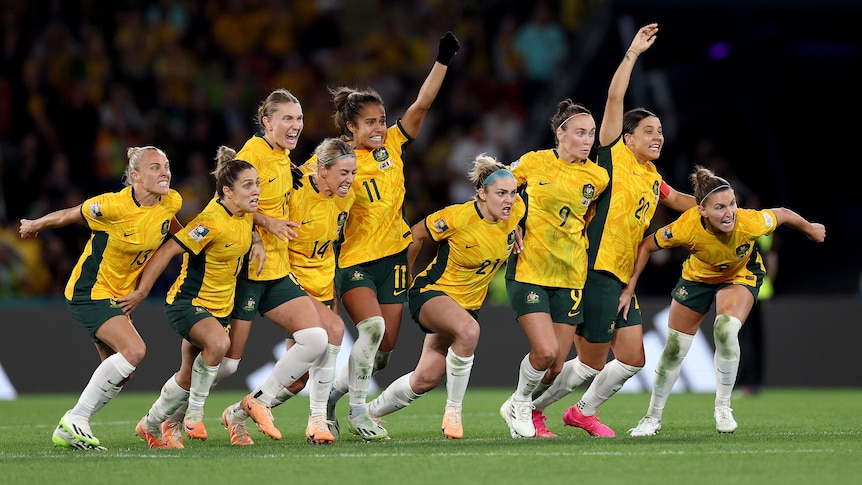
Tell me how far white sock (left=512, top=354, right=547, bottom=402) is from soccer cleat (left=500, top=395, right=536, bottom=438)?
0.04m

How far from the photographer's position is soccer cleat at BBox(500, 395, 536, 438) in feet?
28.7

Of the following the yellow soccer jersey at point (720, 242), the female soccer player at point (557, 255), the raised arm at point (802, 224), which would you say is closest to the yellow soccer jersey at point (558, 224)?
the female soccer player at point (557, 255)

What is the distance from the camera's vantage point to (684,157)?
54.6ft

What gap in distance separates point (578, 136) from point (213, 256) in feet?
8.34

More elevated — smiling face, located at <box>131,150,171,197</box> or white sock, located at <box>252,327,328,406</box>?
smiling face, located at <box>131,150,171,197</box>

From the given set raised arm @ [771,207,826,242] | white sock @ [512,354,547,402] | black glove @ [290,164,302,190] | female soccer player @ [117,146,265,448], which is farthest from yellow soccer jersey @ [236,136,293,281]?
raised arm @ [771,207,826,242]

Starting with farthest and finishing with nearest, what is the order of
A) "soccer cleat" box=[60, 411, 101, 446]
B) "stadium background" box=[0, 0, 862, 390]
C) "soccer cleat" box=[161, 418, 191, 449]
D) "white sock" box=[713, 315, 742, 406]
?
"stadium background" box=[0, 0, 862, 390], "white sock" box=[713, 315, 742, 406], "soccer cleat" box=[161, 418, 191, 449], "soccer cleat" box=[60, 411, 101, 446]

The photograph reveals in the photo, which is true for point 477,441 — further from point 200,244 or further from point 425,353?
point 200,244

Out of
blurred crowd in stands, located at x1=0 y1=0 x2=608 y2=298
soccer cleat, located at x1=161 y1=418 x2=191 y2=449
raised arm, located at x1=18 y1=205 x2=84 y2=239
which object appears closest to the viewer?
raised arm, located at x1=18 y1=205 x2=84 y2=239

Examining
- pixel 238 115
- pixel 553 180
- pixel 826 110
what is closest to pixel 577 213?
pixel 553 180

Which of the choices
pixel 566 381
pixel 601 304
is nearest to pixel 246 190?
pixel 601 304

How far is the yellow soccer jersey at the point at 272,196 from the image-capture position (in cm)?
870

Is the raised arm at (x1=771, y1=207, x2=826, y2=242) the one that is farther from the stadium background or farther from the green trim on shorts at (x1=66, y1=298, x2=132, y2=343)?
the stadium background

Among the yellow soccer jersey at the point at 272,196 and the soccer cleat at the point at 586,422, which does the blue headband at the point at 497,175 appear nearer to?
the yellow soccer jersey at the point at 272,196
